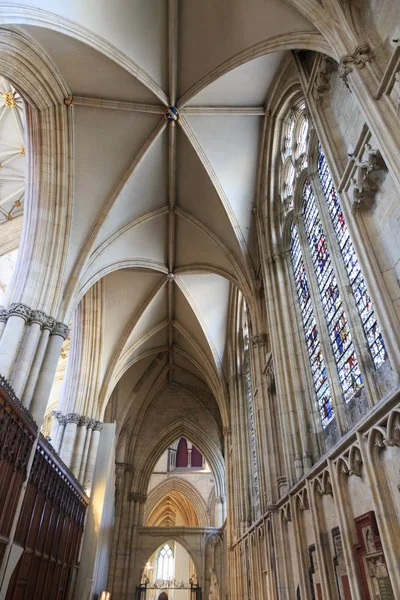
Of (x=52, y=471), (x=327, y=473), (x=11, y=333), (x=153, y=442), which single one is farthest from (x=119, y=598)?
(x=327, y=473)

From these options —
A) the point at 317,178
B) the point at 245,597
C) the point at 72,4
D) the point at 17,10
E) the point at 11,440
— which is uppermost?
the point at 72,4

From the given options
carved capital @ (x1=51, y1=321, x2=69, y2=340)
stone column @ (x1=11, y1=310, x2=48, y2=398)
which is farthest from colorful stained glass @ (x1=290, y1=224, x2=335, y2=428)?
stone column @ (x1=11, y1=310, x2=48, y2=398)

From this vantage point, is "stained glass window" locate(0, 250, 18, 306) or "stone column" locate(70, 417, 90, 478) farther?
"stained glass window" locate(0, 250, 18, 306)

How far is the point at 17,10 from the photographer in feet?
23.2

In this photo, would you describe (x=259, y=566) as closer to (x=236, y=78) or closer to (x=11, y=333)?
(x=11, y=333)

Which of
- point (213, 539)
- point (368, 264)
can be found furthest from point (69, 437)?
point (368, 264)

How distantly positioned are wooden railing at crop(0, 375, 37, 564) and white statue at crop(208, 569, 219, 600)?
1367 cm

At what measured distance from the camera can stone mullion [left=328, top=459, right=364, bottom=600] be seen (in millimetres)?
5125

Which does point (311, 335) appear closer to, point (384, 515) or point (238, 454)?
point (384, 515)

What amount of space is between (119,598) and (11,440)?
46.7ft

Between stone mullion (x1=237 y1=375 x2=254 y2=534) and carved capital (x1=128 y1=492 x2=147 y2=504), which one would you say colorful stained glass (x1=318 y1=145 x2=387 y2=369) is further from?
carved capital (x1=128 y1=492 x2=147 y2=504)

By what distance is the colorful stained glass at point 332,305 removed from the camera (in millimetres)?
6371

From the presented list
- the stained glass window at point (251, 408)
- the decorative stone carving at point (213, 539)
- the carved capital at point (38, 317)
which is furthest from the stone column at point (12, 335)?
the decorative stone carving at point (213, 539)

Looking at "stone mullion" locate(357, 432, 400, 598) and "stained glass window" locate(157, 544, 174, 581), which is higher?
"stained glass window" locate(157, 544, 174, 581)
